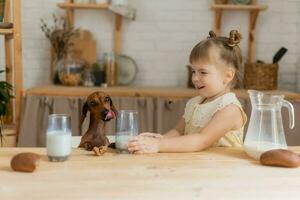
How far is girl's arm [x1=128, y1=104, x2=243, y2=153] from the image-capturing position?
4.75 ft

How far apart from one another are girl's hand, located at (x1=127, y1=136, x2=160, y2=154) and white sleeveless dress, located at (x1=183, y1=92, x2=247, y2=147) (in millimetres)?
290

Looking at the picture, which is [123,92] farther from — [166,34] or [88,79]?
[166,34]

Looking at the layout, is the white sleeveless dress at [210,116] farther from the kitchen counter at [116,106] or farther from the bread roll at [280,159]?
the kitchen counter at [116,106]

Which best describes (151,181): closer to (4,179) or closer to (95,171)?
(95,171)

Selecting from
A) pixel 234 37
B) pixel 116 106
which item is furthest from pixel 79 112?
pixel 234 37

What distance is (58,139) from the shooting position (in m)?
1.30

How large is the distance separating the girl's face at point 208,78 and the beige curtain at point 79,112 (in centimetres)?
157

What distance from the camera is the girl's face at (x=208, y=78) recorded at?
1771 millimetres

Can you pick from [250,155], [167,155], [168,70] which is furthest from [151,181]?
[168,70]

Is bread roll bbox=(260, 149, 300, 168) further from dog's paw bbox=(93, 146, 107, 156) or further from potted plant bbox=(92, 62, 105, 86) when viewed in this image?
potted plant bbox=(92, 62, 105, 86)

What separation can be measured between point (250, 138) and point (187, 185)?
0.38 metres

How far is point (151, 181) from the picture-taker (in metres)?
1.14

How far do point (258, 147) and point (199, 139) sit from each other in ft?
0.71

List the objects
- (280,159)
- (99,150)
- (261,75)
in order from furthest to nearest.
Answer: (261,75) → (99,150) → (280,159)
